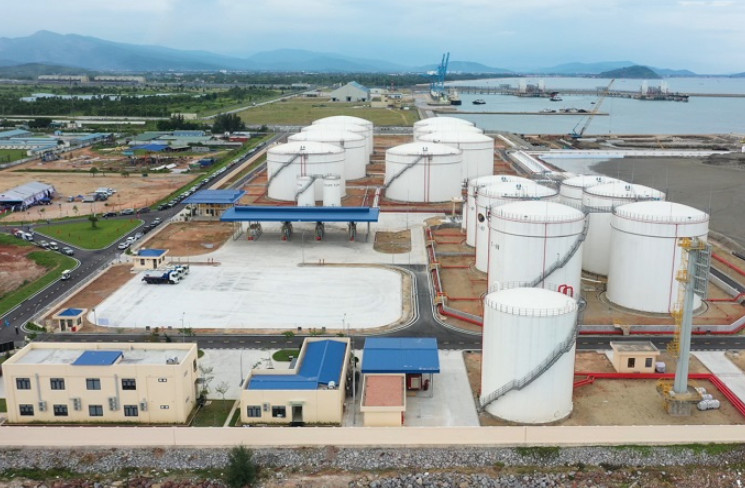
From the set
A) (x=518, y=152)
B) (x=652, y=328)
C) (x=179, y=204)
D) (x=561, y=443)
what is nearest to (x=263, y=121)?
(x=518, y=152)

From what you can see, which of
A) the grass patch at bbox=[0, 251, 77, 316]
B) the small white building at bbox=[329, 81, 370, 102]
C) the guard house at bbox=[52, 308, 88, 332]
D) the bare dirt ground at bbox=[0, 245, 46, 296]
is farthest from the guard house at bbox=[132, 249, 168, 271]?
the small white building at bbox=[329, 81, 370, 102]

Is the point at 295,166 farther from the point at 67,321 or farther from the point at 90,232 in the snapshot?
the point at 67,321

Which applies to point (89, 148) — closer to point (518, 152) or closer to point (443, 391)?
point (518, 152)

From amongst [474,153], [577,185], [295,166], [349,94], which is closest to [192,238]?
[295,166]

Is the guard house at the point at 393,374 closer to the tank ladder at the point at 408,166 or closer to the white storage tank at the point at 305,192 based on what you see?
the white storage tank at the point at 305,192

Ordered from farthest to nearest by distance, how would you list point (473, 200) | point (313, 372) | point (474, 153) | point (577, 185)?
1. point (474, 153)
2. point (473, 200)
3. point (577, 185)
4. point (313, 372)

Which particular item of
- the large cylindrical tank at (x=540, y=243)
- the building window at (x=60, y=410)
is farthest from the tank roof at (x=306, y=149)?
the building window at (x=60, y=410)
